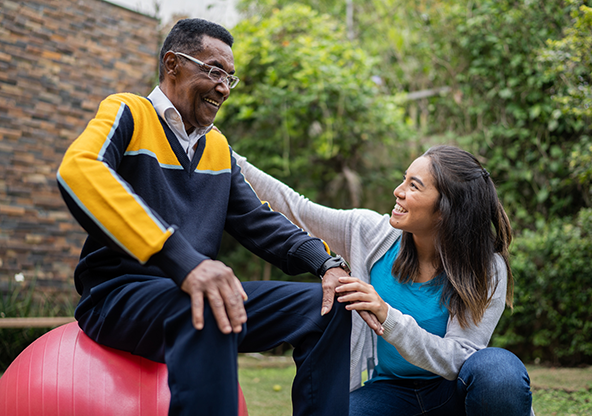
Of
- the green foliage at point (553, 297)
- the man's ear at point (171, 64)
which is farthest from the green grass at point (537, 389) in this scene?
the man's ear at point (171, 64)

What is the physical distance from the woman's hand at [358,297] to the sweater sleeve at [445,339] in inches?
2.9

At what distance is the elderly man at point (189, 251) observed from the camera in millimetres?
1319

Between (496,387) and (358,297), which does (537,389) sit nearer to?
(496,387)

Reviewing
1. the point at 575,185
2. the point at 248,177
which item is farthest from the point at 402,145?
the point at 248,177

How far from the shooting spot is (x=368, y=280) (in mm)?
2342

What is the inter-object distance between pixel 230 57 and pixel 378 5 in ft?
23.3

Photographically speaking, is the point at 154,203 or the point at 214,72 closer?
the point at 154,203

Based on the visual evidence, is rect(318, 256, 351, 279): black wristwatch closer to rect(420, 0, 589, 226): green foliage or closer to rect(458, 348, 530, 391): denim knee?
rect(458, 348, 530, 391): denim knee

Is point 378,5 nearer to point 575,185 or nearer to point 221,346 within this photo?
point 575,185

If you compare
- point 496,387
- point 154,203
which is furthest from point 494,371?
point 154,203

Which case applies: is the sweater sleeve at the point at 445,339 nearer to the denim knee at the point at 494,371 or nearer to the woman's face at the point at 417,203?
the denim knee at the point at 494,371

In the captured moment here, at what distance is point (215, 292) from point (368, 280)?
3.90 feet

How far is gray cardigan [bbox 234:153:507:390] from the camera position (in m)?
1.84

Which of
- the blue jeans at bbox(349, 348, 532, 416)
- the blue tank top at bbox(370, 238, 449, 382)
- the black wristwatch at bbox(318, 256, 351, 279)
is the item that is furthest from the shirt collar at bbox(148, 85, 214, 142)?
the blue jeans at bbox(349, 348, 532, 416)
